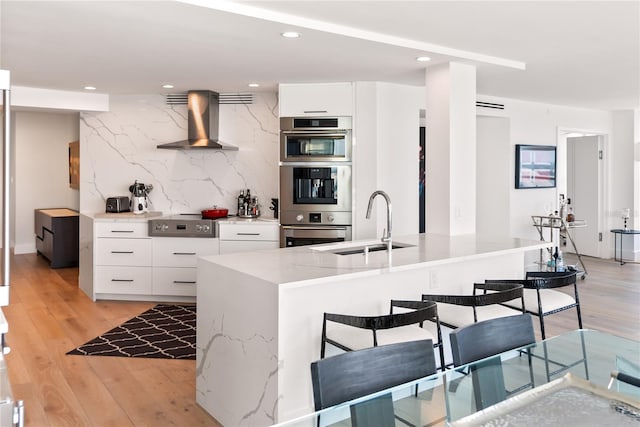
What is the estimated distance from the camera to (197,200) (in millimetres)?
6312

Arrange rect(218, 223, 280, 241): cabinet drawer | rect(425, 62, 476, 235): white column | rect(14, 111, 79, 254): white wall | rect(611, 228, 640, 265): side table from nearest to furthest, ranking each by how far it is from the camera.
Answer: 1. rect(425, 62, 476, 235): white column
2. rect(218, 223, 280, 241): cabinet drawer
3. rect(611, 228, 640, 265): side table
4. rect(14, 111, 79, 254): white wall

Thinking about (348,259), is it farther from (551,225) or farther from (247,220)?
(551,225)

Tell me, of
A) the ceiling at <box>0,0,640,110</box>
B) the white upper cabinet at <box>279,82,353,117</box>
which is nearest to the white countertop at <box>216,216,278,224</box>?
the white upper cabinet at <box>279,82,353,117</box>

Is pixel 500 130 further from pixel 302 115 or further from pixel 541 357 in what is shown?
pixel 541 357

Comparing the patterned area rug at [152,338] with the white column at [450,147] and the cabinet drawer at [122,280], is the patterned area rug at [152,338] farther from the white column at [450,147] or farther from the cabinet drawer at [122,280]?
the white column at [450,147]

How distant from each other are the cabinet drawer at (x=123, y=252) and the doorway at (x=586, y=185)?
21.2 ft

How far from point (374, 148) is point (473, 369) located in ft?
11.5

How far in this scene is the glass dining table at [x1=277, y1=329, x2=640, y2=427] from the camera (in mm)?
1596

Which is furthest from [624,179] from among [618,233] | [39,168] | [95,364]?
[39,168]

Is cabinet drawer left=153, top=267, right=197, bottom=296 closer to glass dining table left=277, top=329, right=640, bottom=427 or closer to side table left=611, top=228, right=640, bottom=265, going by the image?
glass dining table left=277, top=329, right=640, bottom=427

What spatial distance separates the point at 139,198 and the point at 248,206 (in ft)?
4.27

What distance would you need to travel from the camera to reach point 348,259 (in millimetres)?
3195

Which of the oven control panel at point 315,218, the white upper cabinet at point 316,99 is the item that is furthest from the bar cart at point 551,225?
the white upper cabinet at point 316,99

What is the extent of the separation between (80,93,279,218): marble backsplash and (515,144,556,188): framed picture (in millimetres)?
3367
